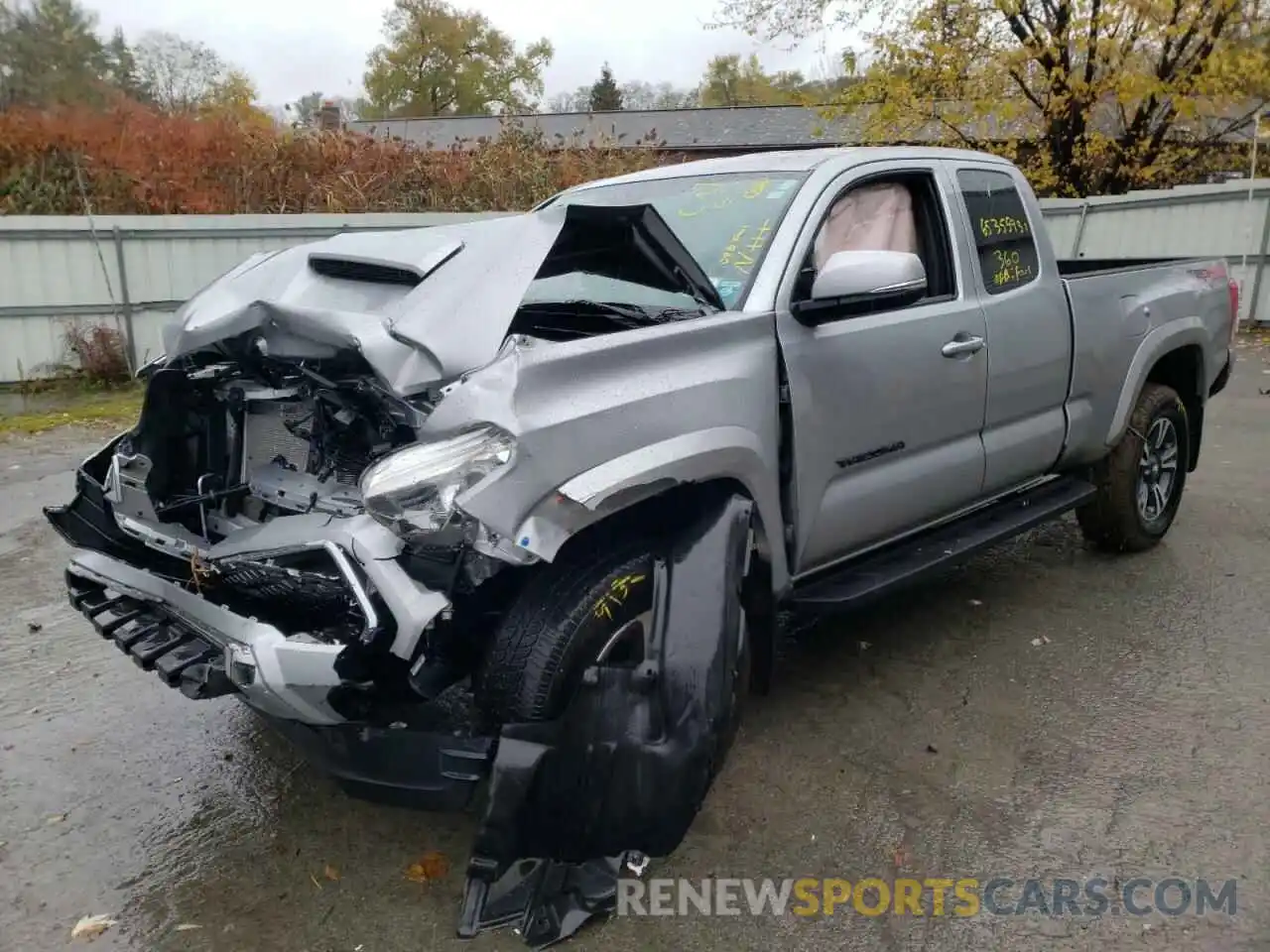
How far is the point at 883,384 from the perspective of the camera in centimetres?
353

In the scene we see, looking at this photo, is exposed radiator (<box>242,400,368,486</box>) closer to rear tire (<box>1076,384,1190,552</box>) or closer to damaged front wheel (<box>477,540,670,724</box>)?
damaged front wheel (<box>477,540,670,724</box>)

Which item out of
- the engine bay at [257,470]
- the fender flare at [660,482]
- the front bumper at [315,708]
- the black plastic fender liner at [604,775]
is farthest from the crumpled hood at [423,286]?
the black plastic fender liner at [604,775]

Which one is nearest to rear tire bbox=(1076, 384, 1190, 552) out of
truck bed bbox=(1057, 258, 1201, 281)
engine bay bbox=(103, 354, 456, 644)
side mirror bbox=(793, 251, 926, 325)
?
truck bed bbox=(1057, 258, 1201, 281)

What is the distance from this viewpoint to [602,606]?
2660 mm

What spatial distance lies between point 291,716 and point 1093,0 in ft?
53.5

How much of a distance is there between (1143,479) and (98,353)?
32.0 ft

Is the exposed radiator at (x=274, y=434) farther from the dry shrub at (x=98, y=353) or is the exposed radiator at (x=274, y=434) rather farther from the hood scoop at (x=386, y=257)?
the dry shrub at (x=98, y=353)

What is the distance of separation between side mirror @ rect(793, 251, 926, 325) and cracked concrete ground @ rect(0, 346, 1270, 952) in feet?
4.91

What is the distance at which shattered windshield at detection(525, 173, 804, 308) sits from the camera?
3.36 metres

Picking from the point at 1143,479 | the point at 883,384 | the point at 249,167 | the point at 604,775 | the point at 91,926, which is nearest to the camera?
the point at 604,775

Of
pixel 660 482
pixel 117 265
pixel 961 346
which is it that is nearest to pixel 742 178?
pixel 961 346

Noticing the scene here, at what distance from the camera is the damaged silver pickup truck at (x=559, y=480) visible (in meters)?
2.47

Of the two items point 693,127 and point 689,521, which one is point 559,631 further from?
point 693,127

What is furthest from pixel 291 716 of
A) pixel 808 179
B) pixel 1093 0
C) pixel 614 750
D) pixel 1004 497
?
pixel 1093 0
